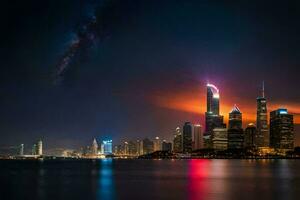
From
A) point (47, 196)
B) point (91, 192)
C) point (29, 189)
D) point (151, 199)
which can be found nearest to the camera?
point (151, 199)

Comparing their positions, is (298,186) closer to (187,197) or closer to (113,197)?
(187,197)

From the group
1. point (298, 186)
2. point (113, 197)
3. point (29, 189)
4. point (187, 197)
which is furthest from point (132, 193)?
point (298, 186)

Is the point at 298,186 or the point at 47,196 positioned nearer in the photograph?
the point at 47,196

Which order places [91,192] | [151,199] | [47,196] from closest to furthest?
[151,199], [47,196], [91,192]

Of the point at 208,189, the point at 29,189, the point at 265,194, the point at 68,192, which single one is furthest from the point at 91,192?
the point at 265,194

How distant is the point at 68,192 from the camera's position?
68.2 m

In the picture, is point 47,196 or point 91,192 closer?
point 47,196

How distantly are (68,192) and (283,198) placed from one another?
89.0 ft

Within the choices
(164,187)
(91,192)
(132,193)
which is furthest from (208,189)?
(91,192)

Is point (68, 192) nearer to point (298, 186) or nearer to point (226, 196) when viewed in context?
point (226, 196)

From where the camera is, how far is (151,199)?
59.9 m

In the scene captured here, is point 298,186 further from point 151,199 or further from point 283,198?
point 151,199

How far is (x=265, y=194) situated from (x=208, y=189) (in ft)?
32.2

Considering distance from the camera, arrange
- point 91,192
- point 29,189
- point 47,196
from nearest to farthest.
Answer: point 47,196 → point 91,192 → point 29,189
